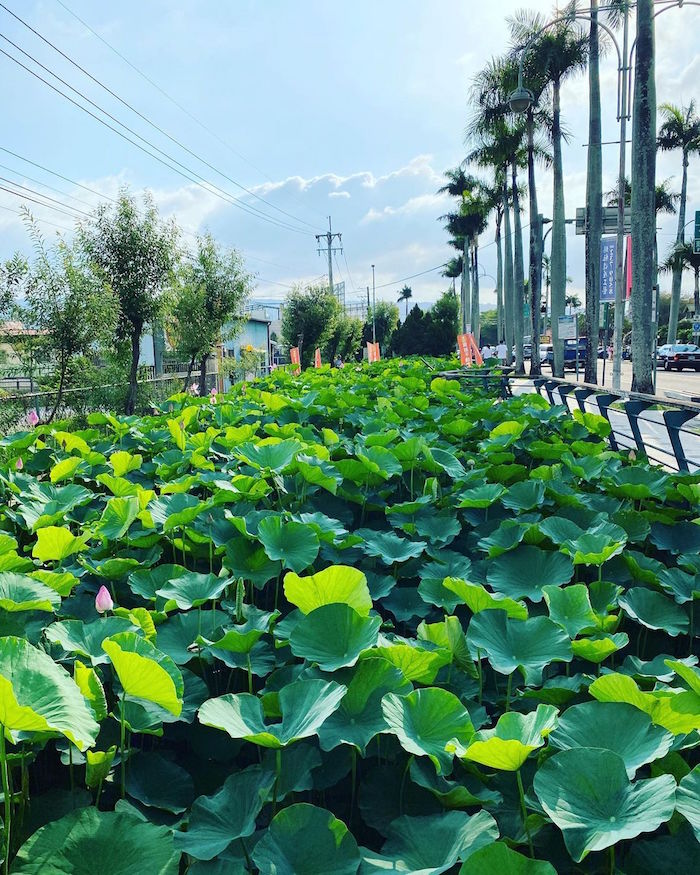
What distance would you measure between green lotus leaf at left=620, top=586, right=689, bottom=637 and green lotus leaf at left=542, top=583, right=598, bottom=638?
0.20m

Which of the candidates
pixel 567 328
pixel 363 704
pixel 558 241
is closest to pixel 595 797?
pixel 363 704

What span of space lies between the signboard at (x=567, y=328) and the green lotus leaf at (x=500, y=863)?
78.4 feet

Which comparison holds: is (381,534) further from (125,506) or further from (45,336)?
(45,336)

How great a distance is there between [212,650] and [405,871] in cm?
67

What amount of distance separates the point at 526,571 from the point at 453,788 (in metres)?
0.98

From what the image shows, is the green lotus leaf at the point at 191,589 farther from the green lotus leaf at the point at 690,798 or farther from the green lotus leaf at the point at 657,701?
the green lotus leaf at the point at 690,798

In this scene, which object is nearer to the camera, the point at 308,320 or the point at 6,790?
the point at 6,790

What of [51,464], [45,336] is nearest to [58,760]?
[51,464]

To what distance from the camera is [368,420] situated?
4594 mm

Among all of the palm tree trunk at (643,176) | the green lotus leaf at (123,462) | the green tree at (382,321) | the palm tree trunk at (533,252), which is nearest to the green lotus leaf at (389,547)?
the green lotus leaf at (123,462)

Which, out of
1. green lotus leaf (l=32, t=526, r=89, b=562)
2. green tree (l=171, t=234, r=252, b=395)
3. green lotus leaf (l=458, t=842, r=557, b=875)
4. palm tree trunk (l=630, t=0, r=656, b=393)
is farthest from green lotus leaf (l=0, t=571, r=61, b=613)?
green tree (l=171, t=234, r=252, b=395)

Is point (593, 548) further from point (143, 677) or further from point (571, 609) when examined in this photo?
point (143, 677)

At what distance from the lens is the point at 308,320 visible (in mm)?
41781

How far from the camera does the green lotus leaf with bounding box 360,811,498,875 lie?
3.01 feet
